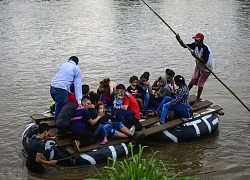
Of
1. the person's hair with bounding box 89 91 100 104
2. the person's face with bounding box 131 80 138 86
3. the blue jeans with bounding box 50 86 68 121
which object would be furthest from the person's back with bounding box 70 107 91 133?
the person's face with bounding box 131 80 138 86

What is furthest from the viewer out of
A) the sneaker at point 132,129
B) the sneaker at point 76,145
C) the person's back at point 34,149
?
the sneaker at point 132,129

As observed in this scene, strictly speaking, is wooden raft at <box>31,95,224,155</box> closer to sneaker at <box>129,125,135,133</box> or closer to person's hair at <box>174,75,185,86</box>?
sneaker at <box>129,125,135,133</box>

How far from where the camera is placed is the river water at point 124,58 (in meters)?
9.28

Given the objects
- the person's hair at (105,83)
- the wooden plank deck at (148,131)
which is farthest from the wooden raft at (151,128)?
the person's hair at (105,83)

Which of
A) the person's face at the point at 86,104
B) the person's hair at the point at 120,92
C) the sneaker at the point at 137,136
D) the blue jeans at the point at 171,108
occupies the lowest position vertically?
the sneaker at the point at 137,136

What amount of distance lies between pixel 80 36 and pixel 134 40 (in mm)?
3261

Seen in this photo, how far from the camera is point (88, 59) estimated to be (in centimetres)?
1827

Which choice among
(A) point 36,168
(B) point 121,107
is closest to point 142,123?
(B) point 121,107

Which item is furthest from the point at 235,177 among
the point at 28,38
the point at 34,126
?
the point at 28,38

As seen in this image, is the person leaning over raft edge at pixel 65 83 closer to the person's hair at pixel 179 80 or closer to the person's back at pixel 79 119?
the person's back at pixel 79 119

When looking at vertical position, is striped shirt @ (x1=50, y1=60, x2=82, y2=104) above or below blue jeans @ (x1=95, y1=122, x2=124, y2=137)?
above

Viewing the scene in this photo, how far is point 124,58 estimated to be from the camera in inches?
728

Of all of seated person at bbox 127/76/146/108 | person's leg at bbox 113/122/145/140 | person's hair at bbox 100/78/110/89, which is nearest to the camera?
person's leg at bbox 113/122/145/140

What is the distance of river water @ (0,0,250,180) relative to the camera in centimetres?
928
